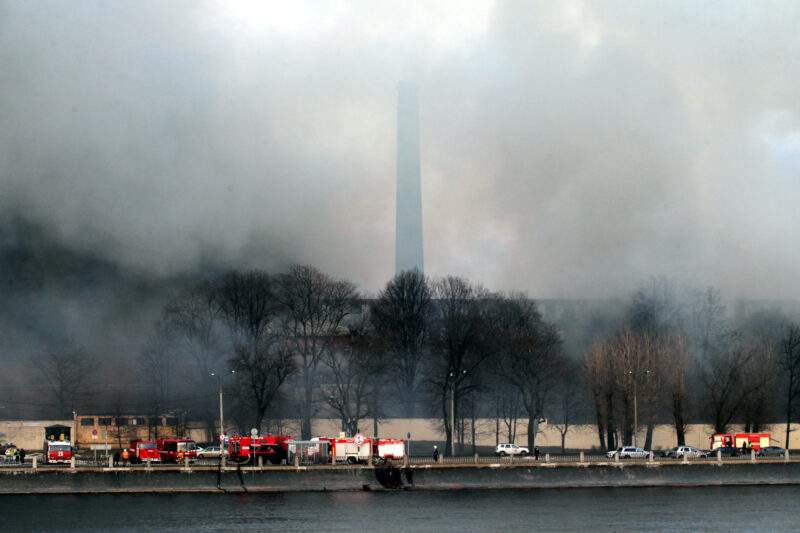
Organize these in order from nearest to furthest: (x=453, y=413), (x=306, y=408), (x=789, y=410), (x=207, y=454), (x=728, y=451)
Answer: (x=207, y=454) < (x=728, y=451) < (x=453, y=413) < (x=306, y=408) < (x=789, y=410)

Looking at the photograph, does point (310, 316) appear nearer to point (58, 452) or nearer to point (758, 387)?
point (58, 452)

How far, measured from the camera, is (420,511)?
58.6 m

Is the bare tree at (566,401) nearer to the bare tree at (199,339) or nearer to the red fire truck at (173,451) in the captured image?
the bare tree at (199,339)

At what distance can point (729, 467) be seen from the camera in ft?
229

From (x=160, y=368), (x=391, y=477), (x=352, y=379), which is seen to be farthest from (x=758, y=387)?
(x=160, y=368)

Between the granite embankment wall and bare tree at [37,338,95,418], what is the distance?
1315 inches

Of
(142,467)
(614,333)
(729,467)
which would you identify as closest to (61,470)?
(142,467)

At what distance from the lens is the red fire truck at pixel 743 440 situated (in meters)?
80.6

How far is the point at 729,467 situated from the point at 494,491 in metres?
17.0

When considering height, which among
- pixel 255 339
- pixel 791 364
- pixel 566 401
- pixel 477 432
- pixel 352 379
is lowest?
pixel 477 432

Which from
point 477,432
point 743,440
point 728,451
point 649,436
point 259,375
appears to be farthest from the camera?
point 477,432

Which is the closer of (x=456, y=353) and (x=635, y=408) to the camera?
(x=635, y=408)

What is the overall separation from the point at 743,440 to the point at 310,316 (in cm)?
3981

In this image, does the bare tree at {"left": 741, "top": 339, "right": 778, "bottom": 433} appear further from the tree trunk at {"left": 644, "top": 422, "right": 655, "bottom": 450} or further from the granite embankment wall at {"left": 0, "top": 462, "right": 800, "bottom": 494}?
the granite embankment wall at {"left": 0, "top": 462, "right": 800, "bottom": 494}
